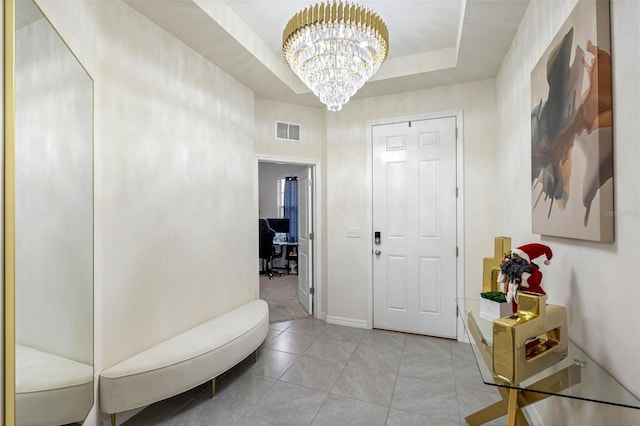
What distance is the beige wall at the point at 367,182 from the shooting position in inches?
125

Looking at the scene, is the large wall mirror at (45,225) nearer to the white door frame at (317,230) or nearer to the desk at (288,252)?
the white door frame at (317,230)

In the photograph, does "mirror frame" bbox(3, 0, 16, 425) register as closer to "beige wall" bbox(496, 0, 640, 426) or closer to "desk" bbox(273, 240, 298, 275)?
"beige wall" bbox(496, 0, 640, 426)

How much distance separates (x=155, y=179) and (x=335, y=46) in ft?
4.98

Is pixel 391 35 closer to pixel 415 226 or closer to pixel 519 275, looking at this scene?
pixel 415 226

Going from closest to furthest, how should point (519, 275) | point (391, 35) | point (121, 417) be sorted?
point (519, 275) < point (121, 417) < point (391, 35)

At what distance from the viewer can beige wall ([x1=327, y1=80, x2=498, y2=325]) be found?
3.17 meters

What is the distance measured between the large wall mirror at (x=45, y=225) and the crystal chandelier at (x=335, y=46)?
→ 1.18 m

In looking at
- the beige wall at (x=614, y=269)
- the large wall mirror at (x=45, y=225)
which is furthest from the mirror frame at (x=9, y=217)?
the beige wall at (x=614, y=269)

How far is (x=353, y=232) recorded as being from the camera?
3.72 metres

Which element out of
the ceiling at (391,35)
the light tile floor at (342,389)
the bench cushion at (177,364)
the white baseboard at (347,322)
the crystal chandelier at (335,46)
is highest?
the ceiling at (391,35)

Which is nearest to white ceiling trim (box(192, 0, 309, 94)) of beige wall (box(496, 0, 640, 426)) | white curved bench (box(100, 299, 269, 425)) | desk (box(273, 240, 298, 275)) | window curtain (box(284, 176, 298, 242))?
beige wall (box(496, 0, 640, 426))

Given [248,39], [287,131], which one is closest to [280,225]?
[287,131]

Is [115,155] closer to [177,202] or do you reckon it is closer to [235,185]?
[177,202]

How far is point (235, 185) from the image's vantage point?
3148 millimetres
